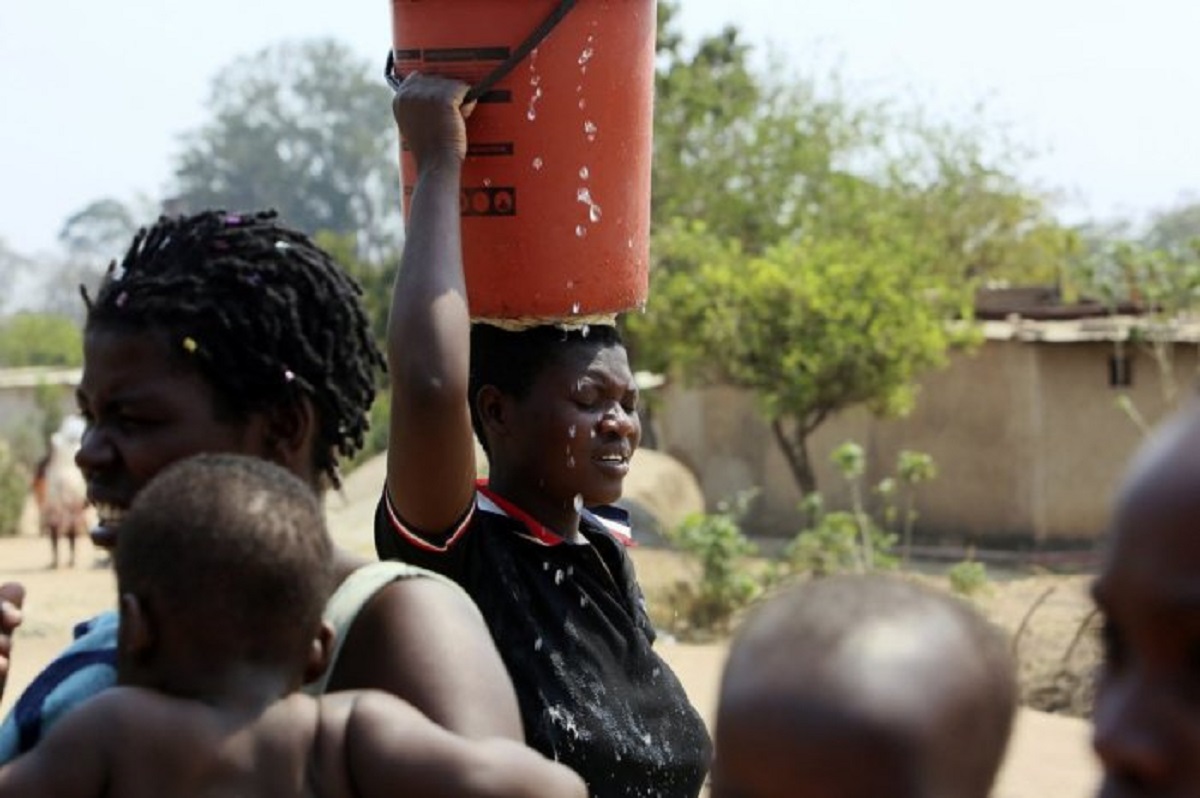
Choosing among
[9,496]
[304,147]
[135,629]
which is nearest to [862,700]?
[135,629]

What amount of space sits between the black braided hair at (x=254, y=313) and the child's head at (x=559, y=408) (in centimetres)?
70

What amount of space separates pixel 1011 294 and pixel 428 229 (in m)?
20.5

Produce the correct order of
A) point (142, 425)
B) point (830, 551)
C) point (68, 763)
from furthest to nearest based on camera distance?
point (830, 551), point (142, 425), point (68, 763)

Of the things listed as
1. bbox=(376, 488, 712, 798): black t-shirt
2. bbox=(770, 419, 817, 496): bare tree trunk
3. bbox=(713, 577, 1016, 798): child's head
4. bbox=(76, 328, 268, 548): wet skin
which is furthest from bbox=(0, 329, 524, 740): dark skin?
bbox=(770, 419, 817, 496): bare tree trunk

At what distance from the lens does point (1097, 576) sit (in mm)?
1140

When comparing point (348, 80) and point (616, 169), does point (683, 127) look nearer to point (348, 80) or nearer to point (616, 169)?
point (616, 169)

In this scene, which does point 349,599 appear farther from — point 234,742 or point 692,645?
point 692,645

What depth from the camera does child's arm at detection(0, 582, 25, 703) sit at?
2.24m

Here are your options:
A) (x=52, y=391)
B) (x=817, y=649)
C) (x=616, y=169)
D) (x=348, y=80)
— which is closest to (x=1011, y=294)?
(x=52, y=391)

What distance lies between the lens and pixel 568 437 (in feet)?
9.88

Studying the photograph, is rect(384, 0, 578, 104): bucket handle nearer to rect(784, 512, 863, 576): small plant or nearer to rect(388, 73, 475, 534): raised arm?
rect(388, 73, 475, 534): raised arm

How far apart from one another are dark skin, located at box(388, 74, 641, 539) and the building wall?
15793 mm

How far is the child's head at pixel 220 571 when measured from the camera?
1857 mm

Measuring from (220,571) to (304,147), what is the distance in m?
92.1
